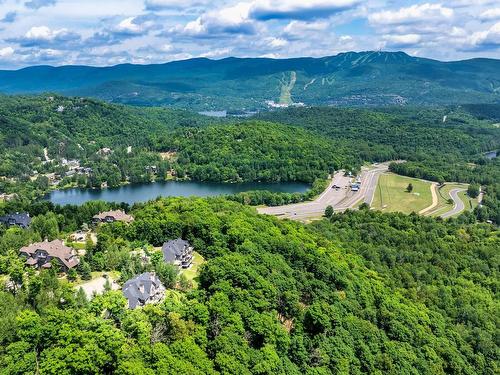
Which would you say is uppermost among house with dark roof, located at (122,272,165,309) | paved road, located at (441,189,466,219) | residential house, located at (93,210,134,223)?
house with dark roof, located at (122,272,165,309)

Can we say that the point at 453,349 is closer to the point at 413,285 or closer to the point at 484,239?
the point at 413,285

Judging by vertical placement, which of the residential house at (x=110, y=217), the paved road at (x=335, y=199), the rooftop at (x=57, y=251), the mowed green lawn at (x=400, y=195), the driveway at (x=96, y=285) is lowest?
the mowed green lawn at (x=400, y=195)

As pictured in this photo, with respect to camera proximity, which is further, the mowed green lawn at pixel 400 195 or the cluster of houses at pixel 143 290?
the mowed green lawn at pixel 400 195

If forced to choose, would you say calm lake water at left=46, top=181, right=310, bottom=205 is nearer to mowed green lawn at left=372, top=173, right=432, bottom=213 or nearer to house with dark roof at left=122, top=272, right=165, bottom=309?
mowed green lawn at left=372, top=173, right=432, bottom=213

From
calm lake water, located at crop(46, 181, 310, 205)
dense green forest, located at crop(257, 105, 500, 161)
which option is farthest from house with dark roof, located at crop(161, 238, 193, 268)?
dense green forest, located at crop(257, 105, 500, 161)

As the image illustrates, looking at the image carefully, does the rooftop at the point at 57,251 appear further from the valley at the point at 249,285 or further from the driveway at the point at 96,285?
the driveway at the point at 96,285

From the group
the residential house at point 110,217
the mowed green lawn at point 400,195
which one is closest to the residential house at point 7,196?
the residential house at point 110,217
